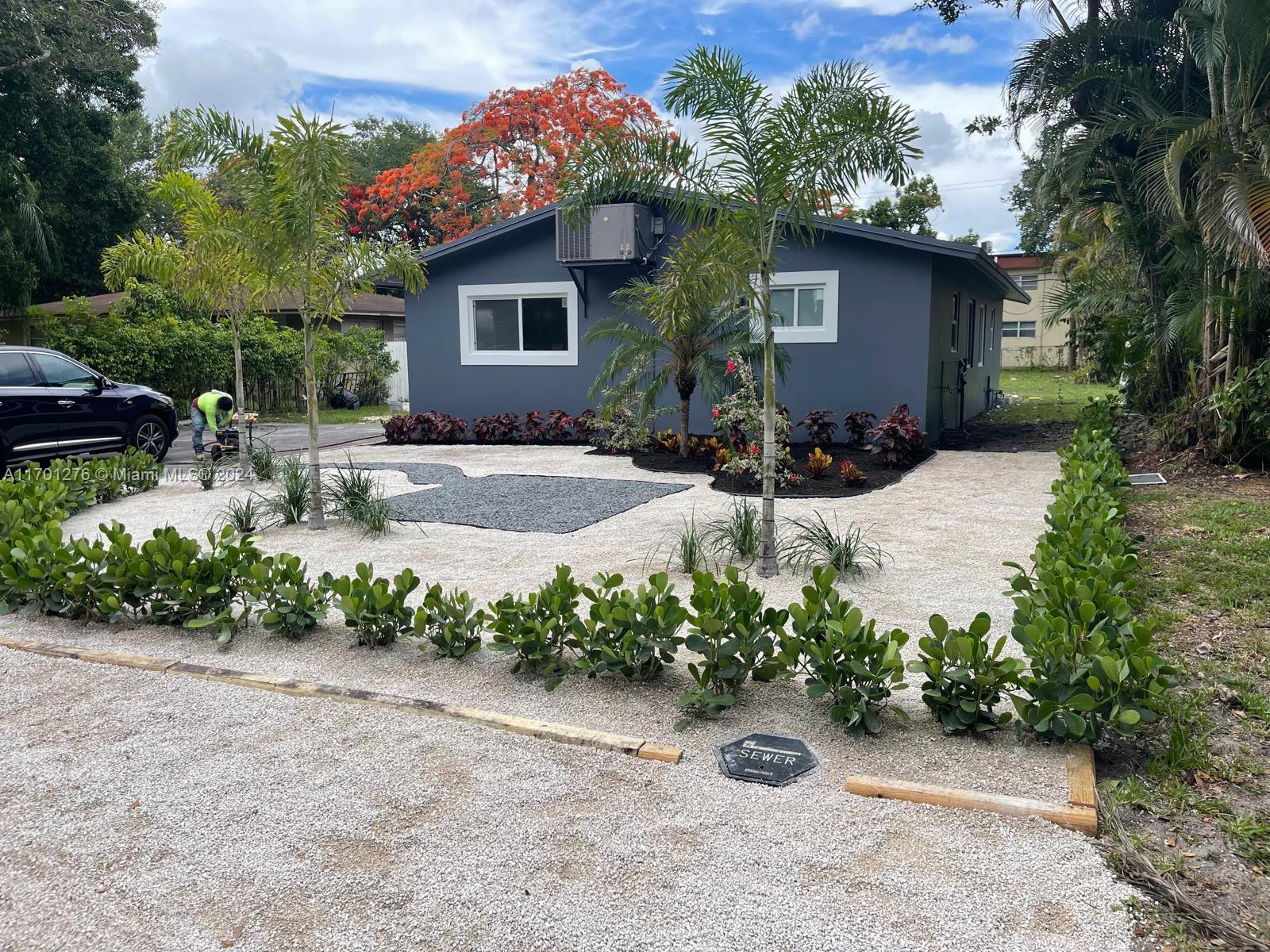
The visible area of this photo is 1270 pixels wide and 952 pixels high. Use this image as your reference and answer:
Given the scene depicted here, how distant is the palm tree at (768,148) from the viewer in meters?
5.77

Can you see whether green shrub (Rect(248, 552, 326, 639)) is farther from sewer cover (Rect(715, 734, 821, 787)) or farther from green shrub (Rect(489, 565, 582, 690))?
sewer cover (Rect(715, 734, 821, 787))

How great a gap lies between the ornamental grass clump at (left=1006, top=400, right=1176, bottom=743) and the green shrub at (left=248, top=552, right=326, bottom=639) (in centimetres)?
328

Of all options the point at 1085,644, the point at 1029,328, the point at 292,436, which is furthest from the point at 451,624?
the point at 1029,328

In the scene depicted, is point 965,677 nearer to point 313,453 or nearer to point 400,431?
point 313,453

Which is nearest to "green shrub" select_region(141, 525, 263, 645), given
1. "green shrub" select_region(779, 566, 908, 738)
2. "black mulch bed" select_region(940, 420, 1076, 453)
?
"green shrub" select_region(779, 566, 908, 738)

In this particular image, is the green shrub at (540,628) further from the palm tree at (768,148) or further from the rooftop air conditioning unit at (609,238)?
the rooftop air conditioning unit at (609,238)

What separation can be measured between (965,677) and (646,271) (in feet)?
34.7

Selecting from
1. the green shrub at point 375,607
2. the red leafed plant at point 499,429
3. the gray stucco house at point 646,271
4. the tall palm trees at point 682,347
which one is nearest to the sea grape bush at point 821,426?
the gray stucco house at point 646,271

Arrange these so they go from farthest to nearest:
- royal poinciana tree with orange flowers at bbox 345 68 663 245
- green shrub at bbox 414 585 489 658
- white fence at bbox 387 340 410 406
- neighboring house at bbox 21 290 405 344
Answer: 1. royal poinciana tree with orange flowers at bbox 345 68 663 245
2. white fence at bbox 387 340 410 406
3. neighboring house at bbox 21 290 405 344
4. green shrub at bbox 414 585 489 658

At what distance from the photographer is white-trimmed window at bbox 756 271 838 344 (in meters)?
12.2

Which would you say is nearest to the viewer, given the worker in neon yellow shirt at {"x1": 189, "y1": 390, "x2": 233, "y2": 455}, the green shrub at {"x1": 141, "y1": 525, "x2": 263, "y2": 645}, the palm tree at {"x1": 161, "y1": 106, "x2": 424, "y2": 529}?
the green shrub at {"x1": 141, "y1": 525, "x2": 263, "y2": 645}

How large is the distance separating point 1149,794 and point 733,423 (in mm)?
9025

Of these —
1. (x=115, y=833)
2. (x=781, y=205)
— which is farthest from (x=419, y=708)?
(x=781, y=205)

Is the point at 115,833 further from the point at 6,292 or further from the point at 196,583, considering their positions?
the point at 6,292
